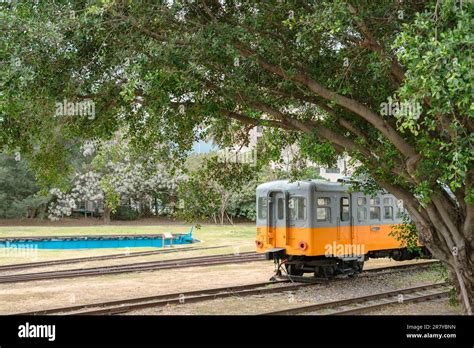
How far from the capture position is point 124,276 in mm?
19969

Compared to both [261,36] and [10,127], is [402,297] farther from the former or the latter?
[10,127]

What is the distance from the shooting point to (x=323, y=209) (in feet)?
56.0

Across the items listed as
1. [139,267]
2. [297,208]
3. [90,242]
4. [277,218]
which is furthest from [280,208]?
[90,242]

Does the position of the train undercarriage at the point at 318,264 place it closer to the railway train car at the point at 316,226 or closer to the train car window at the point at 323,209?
the railway train car at the point at 316,226

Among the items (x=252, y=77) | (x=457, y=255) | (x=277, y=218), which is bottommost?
(x=457, y=255)

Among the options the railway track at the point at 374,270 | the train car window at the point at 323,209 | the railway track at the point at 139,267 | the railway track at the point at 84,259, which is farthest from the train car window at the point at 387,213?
the railway track at the point at 84,259

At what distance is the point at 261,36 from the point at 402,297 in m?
7.67

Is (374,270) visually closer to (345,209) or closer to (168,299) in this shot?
(345,209)

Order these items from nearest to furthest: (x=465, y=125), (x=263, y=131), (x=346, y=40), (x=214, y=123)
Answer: (x=465, y=125) → (x=346, y=40) → (x=214, y=123) → (x=263, y=131)

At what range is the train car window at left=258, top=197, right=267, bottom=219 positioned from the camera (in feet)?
58.9

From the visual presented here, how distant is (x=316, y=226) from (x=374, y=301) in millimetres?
2994

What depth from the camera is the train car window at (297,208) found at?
17.0 metres

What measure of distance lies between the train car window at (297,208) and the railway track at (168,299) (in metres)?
1.95

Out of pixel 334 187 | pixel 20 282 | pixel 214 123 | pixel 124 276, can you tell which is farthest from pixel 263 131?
pixel 20 282
